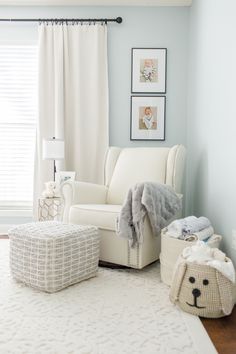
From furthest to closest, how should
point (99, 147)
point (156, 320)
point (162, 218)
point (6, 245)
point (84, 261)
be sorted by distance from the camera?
1. point (99, 147)
2. point (6, 245)
3. point (162, 218)
4. point (84, 261)
5. point (156, 320)

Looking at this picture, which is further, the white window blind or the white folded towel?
the white window blind

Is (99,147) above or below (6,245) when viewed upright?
above

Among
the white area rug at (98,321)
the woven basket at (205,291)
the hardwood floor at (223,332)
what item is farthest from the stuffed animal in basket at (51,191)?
the hardwood floor at (223,332)

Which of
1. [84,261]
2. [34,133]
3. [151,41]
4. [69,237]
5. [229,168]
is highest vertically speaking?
[151,41]

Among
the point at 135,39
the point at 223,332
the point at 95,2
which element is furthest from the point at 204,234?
the point at 95,2

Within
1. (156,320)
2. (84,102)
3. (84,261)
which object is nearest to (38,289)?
(84,261)

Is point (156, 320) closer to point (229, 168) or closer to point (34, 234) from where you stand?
point (34, 234)

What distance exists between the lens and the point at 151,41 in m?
3.70

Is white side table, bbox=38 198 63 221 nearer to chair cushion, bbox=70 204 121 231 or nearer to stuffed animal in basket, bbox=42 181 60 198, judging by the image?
stuffed animal in basket, bbox=42 181 60 198

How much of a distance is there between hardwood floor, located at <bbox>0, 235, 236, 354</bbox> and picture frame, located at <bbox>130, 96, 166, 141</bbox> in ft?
7.27

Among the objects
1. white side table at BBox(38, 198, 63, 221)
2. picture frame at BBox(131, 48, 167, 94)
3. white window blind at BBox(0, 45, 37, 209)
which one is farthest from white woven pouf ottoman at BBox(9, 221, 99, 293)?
picture frame at BBox(131, 48, 167, 94)

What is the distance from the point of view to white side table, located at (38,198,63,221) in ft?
10.9

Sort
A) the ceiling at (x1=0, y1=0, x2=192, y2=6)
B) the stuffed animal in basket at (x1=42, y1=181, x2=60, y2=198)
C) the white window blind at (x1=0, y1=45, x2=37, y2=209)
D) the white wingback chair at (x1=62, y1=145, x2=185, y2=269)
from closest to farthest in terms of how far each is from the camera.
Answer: the white wingback chair at (x1=62, y1=145, x2=185, y2=269) → the stuffed animal in basket at (x1=42, y1=181, x2=60, y2=198) → the ceiling at (x1=0, y1=0, x2=192, y2=6) → the white window blind at (x1=0, y1=45, x2=37, y2=209)

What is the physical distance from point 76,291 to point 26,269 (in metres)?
0.33
